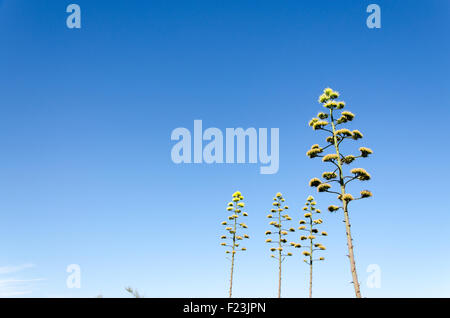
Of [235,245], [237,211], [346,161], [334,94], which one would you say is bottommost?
[235,245]

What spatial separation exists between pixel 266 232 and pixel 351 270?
17.4 metres

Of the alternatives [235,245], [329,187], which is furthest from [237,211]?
[329,187]

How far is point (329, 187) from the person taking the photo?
16422 mm

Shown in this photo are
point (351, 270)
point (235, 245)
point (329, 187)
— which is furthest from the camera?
point (235, 245)
